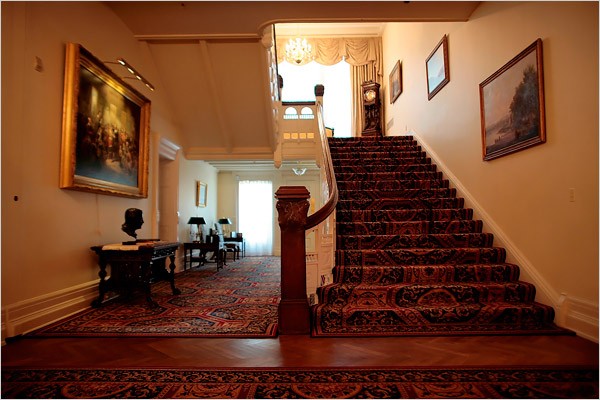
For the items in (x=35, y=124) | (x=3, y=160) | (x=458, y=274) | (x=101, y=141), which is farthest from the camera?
(x=101, y=141)

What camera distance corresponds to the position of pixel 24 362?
2.15m

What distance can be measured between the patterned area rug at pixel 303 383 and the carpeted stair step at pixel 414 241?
6.15 feet

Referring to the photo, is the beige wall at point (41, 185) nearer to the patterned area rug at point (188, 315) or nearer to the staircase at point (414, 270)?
the patterned area rug at point (188, 315)

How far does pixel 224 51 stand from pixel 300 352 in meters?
4.61

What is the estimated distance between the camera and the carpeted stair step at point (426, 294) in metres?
2.98

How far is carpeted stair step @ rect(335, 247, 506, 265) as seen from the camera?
3510 millimetres

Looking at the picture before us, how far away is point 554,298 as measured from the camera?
283cm

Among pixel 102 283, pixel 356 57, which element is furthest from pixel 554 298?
pixel 356 57

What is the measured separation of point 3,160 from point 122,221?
1.86m

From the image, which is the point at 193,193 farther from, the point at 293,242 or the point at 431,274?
the point at 431,274

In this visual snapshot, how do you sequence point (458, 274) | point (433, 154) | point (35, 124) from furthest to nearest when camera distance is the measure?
1. point (433, 154)
2. point (458, 274)
3. point (35, 124)

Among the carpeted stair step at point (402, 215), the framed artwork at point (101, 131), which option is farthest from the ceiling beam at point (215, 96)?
the carpeted stair step at point (402, 215)

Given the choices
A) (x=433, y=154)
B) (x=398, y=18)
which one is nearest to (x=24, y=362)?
(x=398, y=18)

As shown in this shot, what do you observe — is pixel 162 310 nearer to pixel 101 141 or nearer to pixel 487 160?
pixel 101 141
